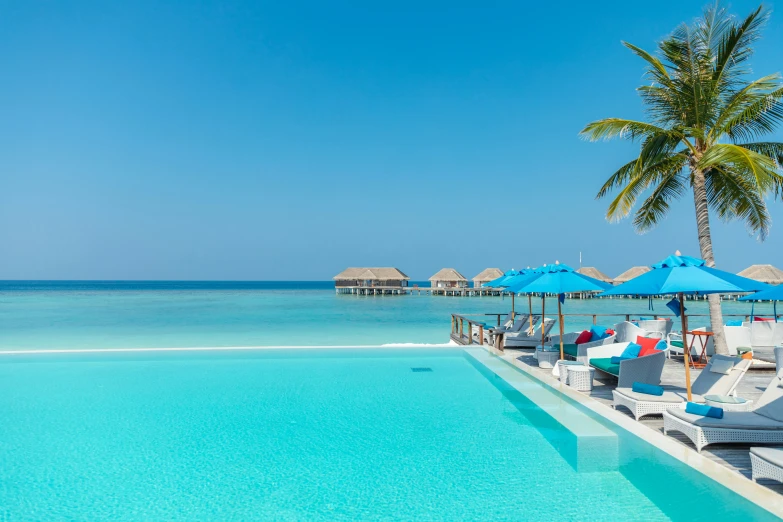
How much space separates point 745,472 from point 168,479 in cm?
412

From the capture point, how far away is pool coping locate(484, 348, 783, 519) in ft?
9.66

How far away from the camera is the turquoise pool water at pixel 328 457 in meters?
3.30

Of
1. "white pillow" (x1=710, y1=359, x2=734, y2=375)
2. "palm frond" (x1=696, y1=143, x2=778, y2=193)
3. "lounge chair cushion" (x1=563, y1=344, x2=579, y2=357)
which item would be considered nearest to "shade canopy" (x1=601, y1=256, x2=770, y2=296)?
"white pillow" (x1=710, y1=359, x2=734, y2=375)

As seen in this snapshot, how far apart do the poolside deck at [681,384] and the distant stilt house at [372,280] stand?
4758 centimetres

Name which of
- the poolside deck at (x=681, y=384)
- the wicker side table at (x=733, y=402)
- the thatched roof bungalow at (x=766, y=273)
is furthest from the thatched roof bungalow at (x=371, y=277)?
the wicker side table at (x=733, y=402)

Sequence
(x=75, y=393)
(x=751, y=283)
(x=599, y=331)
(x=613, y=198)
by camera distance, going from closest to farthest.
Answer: (x=751, y=283), (x=75, y=393), (x=599, y=331), (x=613, y=198)

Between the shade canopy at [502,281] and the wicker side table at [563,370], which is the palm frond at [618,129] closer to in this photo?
the shade canopy at [502,281]

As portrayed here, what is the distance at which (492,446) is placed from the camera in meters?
4.46

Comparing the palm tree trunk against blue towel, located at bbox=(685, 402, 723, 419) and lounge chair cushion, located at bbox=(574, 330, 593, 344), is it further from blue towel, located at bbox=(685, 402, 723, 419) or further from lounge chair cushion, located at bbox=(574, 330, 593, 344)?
blue towel, located at bbox=(685, 402, 723, 419)

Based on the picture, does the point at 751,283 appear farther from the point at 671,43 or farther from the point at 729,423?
the point at 671,43

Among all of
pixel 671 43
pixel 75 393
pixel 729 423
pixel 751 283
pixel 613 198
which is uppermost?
pixel 671 43

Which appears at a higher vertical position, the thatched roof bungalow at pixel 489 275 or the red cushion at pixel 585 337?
the thatched roof bungalow at pixel 489 275

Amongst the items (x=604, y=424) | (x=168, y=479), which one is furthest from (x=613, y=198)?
(x=168, y=479)

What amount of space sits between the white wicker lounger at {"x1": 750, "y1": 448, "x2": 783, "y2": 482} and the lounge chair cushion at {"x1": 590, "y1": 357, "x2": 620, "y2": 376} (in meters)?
2.63
